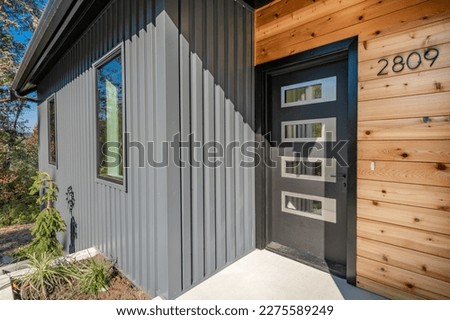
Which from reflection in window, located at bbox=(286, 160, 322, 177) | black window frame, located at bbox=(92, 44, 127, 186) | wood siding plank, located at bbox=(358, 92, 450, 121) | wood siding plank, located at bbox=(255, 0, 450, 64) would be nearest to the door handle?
reflection in window, located at bbox=(286, 160, 322, 177)

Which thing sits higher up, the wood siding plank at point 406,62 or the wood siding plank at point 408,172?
the wood siding plank at point 406,62

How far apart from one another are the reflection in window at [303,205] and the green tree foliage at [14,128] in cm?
816

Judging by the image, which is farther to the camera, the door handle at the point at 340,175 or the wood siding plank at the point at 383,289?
the door handle at the point at 340,175

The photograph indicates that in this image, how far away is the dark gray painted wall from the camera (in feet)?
6.34

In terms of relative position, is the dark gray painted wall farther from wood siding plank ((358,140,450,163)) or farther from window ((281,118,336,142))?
wood siding plank ((358,140,450,163))

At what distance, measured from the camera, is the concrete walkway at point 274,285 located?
197cm

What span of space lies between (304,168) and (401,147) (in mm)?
897

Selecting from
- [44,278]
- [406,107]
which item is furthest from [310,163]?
[44,278]

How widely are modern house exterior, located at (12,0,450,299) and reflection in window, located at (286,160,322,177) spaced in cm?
1

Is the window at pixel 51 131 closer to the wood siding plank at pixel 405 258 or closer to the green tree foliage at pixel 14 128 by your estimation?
the green tree foliage at pixel 14 128

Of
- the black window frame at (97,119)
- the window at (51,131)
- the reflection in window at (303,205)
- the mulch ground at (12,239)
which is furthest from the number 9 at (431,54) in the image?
the mulch ground at (12,239)

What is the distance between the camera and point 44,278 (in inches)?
89.6

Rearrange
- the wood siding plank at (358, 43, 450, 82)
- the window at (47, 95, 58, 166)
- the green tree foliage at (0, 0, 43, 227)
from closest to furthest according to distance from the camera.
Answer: the wood siding plank at (358, 43, 450, 82), the window at (47, 95, 58, 166), the green tree foliage at (0, 0, 43, 227)

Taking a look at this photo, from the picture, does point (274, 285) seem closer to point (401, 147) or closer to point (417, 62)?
point (401, 147)
